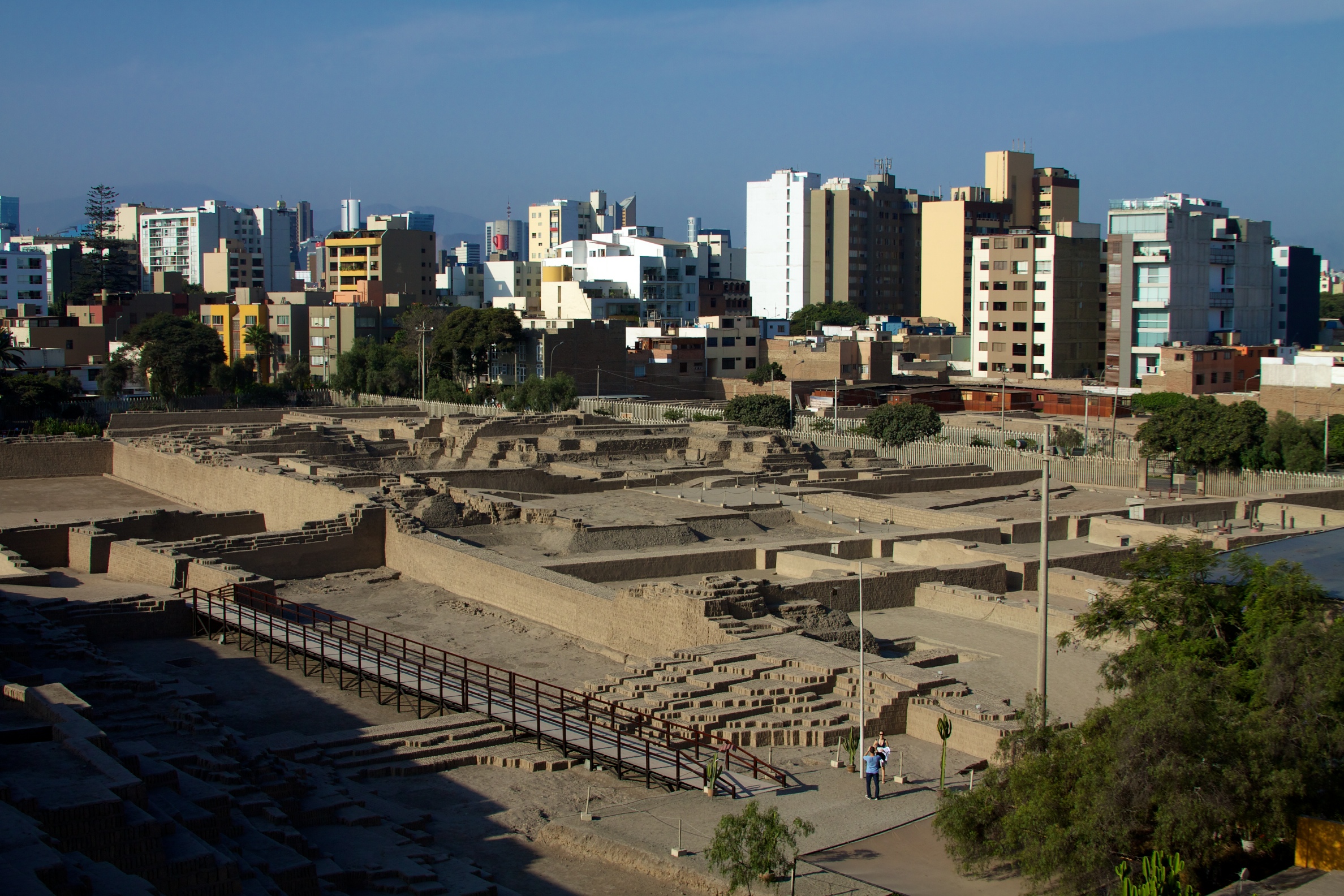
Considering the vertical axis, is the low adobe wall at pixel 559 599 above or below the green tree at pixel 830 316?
below

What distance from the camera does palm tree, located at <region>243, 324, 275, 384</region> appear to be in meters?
70.7

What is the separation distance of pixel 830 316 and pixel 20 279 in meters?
55.3

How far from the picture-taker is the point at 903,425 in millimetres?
40812

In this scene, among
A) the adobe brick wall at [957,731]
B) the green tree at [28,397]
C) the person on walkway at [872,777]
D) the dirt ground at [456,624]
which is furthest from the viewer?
the green tree at [28,397]

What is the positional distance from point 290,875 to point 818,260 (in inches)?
3640

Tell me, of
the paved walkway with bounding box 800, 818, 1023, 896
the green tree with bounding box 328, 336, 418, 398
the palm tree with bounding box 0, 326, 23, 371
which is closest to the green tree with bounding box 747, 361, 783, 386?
the green tree with bounding box 328, 336, 418, 398

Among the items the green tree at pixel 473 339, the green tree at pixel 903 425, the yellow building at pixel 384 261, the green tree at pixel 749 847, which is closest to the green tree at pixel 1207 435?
the green tree at pixel 903 425

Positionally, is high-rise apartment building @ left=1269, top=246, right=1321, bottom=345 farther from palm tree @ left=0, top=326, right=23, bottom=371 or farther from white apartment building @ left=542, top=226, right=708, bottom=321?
palm tree @ left=0, top=326, right=23, bottom=371

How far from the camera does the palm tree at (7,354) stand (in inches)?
2025

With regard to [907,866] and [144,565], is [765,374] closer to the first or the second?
[144,565]

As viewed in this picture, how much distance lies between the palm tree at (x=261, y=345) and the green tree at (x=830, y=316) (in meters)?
32.8

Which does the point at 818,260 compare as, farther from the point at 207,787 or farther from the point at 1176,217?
the point at 207,787

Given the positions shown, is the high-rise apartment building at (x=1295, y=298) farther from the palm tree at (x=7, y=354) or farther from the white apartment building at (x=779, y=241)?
the palm tree at (x=7, y=354)

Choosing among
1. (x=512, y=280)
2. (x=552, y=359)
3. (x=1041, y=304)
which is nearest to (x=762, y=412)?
(x=552, y=359)
